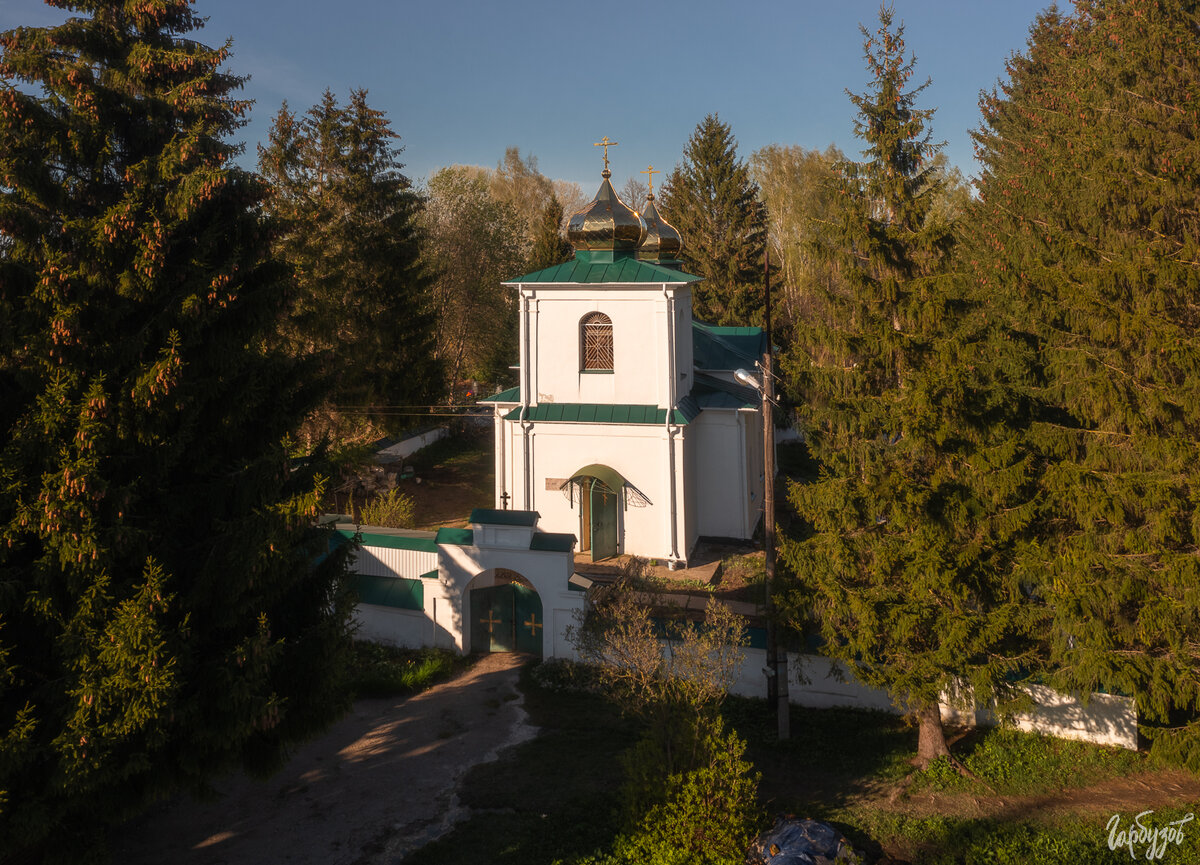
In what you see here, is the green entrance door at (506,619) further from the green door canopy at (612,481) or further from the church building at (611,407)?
the green door canopy at (612,481)

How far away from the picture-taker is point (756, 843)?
9.54 meters

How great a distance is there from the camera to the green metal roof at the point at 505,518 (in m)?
15.2

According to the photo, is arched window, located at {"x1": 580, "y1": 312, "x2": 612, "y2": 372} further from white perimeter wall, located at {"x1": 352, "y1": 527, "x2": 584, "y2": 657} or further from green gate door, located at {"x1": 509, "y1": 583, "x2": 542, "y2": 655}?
green gate door, located at {"x1": 509, "y1": 583, "x2": 542, "y2": 655}

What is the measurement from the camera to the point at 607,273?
1969 cm

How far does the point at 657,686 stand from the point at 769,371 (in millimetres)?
4646

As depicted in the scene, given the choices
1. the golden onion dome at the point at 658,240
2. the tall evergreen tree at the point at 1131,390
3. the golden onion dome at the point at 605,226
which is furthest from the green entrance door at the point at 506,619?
the golden onion dome at the point at 658,240

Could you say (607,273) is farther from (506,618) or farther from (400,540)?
(506,618)

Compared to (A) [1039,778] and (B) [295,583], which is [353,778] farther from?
(A) [1039,778]

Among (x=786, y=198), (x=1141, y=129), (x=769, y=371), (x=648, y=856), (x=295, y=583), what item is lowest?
(x=648, y=856)

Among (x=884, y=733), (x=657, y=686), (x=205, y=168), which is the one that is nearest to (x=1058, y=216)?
(x=884, y=733)

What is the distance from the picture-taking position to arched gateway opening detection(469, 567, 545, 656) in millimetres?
15445

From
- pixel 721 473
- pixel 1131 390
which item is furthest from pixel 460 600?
pixel 1131 390

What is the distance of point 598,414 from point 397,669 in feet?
24.4

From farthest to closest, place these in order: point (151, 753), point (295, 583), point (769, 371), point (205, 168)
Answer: point (769, 371) < point (295, 583) < point (205, 168) < point (151, 753)
